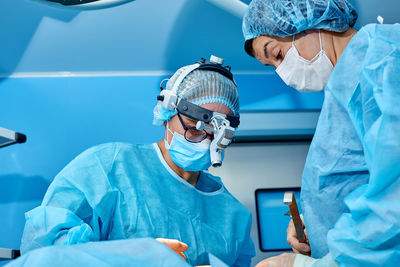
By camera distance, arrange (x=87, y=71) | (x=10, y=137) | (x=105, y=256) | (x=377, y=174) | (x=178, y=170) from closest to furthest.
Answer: (x=105, y=256) < (x=377, y=174) < (x=10, y=137) < (x=178, y=170) < (x=87, y=71)

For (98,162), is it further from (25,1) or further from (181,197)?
(25,1)

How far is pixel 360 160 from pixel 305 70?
0.43m

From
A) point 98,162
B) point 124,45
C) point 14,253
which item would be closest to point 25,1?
point 124,45

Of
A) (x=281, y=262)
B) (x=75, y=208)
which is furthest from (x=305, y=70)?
(x=75, y=208)

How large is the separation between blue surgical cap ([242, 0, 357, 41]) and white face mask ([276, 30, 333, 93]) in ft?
0.20

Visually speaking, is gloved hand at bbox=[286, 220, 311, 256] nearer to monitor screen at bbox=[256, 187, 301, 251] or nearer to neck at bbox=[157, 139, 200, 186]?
neck at bbox=[157, 139, 200, 186]

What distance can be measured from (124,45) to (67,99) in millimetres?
394

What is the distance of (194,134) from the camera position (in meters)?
1.66

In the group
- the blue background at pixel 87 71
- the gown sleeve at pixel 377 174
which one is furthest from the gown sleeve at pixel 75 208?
the gown sleeve at pixel 377 174

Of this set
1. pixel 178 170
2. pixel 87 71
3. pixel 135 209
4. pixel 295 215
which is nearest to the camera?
pixel 295 215

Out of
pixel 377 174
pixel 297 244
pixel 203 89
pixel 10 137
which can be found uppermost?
pixel 377 174

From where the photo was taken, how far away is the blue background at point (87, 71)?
1967 mm

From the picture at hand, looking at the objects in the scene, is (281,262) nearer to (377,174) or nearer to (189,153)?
(377,174)

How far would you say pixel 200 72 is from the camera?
167 centimetres
